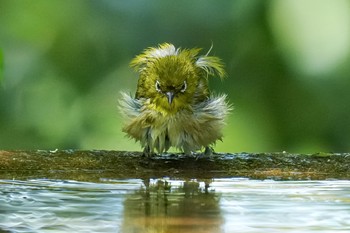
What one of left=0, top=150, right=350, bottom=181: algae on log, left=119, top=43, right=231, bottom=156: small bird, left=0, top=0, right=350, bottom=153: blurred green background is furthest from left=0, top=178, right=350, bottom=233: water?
left=0, top=0, right=350, bottom=153: blurred green background

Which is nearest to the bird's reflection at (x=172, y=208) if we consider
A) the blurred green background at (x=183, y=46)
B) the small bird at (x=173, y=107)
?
the small bird at (x=173, y=107)

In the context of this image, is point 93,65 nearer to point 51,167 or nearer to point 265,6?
point 265,6

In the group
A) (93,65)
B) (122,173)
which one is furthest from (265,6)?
(122,173)

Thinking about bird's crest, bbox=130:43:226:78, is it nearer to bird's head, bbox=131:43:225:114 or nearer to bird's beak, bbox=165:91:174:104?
bird's head, bbox=131:43:225:114

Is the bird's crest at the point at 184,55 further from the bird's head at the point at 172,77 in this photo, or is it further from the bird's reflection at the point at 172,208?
the bird's reflection at the point at 172,208

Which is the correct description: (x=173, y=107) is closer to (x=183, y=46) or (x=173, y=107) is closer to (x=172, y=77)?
(x=172, y=77)

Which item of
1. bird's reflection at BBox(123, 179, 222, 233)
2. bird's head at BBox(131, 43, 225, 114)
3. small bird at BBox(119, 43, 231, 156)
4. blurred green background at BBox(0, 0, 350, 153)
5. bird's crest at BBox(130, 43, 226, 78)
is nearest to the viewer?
bird's reflection at BBox(123, 179, 222, 233)
